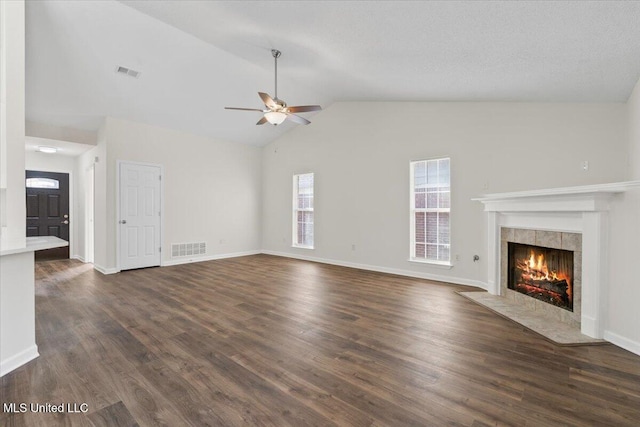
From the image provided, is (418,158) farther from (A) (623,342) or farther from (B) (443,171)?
(A) (623,342)

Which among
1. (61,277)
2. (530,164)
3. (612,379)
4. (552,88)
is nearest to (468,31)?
(552,88)

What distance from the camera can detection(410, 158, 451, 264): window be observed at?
16.0ft

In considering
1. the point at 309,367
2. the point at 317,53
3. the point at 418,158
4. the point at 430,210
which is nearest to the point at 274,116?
the point at 317,53

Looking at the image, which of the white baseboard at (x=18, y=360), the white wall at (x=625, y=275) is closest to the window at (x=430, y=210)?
the white wall at (x=625, y=275)

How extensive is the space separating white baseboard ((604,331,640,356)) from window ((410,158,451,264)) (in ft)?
7.53

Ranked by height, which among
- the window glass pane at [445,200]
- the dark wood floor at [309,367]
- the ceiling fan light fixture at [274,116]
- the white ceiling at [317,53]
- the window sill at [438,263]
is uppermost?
the white ceiling at [317,53]

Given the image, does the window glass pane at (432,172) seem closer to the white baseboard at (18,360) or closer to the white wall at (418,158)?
the white wall at (418,158)

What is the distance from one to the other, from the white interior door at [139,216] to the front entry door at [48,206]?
10.2 ft

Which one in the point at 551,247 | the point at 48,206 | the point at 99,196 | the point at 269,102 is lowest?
the point at 551,247

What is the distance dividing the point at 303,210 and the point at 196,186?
2.63 meters

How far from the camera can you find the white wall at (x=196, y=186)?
5.52 metres

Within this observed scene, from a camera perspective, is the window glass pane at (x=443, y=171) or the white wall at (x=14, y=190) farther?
the window glass pane at (x=443, y=171)

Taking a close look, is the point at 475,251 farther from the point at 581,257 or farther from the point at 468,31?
the point at 468,31

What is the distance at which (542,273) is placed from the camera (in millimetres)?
3473
